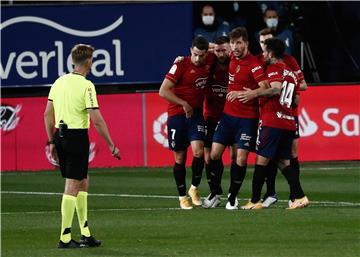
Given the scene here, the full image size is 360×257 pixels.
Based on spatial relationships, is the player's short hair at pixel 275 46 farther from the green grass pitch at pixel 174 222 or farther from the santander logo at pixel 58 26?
the santander logo at pixel 58 26

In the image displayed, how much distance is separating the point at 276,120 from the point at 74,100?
3871mm

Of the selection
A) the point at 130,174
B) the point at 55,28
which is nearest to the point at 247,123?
the point at 130,174

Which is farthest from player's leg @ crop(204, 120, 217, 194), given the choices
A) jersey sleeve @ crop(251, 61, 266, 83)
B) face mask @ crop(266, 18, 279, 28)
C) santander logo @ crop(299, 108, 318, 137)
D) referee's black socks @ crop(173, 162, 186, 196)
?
face mask @ crop(266, 18, 279, 28)

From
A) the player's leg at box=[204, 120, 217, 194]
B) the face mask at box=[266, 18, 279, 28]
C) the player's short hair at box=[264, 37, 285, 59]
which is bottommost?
the player's leg at box=[204, 120, 217, 194]

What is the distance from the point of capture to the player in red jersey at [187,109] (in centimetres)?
1728

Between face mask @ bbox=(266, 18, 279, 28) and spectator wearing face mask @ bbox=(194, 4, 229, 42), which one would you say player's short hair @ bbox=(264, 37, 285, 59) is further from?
face mask @ bbox=(266, 18, 279, 28)

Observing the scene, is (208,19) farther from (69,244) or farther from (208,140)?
(69,244)

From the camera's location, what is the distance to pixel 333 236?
14.0 metres

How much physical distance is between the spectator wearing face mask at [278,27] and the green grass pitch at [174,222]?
207 inches

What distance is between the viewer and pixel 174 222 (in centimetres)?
1547

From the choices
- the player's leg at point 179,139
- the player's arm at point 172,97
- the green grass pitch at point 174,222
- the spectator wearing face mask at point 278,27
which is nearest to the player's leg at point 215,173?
the player's leg at point 179,139

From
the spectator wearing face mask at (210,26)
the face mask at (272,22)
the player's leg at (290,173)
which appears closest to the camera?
the player's leg at (290,173)

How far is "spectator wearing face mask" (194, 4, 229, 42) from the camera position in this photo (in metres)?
26.5

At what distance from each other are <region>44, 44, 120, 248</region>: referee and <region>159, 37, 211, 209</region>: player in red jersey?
147 inches
